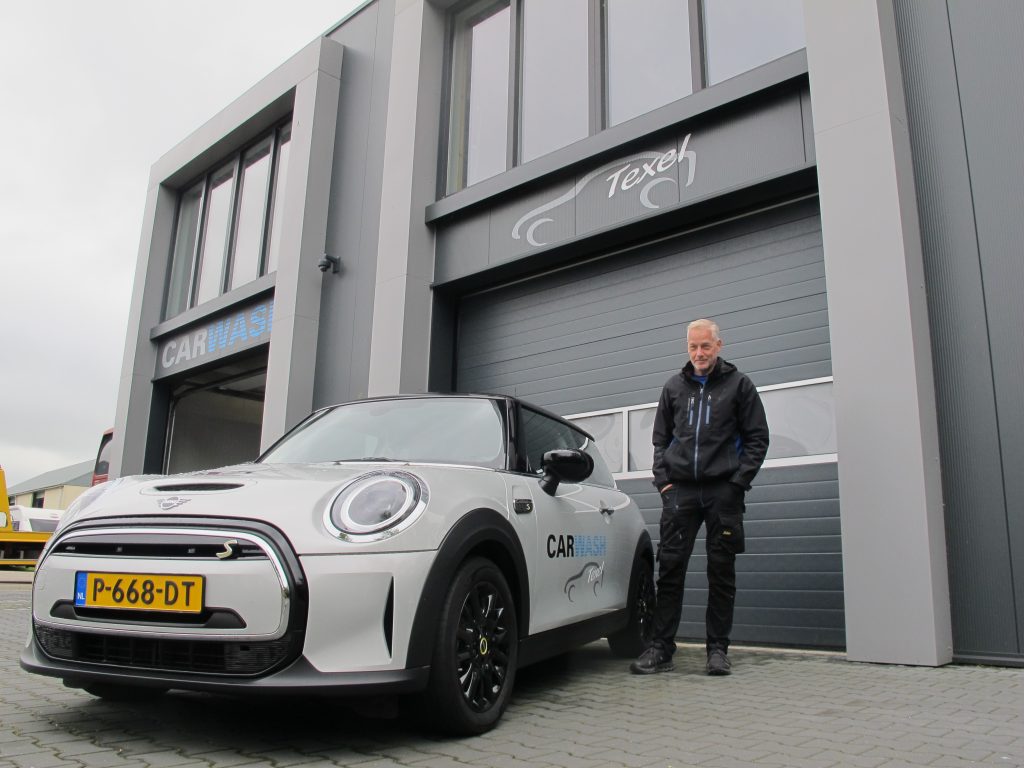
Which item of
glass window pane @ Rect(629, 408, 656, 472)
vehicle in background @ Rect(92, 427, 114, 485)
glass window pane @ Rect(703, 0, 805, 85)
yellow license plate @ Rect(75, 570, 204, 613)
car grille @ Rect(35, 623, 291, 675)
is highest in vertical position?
glass window pane @ Rect(703, 0, 805, 85)

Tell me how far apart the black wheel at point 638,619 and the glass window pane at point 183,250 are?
12.4m

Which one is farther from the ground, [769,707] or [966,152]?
[966,152]

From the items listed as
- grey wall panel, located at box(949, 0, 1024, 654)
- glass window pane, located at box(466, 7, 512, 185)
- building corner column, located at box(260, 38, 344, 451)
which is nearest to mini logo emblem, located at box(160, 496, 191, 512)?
grey wall panel, located at box(949, 0, 1024, 654)

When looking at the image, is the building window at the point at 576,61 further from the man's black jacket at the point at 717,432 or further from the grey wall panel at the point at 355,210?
the man's black jacket at the point at 717,432

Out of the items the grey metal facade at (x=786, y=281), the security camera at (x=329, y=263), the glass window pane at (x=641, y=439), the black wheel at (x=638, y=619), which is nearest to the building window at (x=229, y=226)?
the security camera at (x=329, y=263)

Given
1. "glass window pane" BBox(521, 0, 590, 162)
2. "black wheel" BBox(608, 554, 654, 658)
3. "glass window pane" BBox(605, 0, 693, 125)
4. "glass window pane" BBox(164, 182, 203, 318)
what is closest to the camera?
"black wheel" BBox(608, 554, 654, 658)

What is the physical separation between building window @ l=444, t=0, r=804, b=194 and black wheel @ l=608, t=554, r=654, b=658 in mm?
4519

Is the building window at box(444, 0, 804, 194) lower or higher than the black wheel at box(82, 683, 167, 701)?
higher

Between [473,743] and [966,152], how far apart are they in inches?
192

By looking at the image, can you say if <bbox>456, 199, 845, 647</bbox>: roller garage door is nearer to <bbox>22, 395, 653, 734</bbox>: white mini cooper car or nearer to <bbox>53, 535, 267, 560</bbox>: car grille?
<bbox>22, 395, 653, 734</bbox>: white mini cooper car

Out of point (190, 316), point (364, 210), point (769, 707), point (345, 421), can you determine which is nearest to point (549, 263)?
point (364, 210)

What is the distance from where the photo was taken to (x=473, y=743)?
9.45ft

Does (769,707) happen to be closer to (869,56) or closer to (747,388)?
(747,388)

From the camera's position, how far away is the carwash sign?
39.5ft
